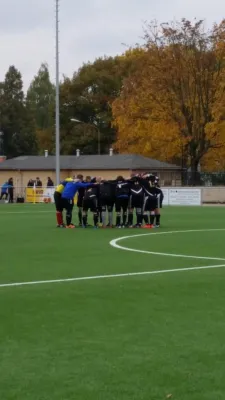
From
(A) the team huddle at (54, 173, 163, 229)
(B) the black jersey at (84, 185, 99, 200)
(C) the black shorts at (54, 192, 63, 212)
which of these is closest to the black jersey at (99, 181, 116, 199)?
(A) the team huddle at (54, 173, 163, 229)

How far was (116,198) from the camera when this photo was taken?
24.4m

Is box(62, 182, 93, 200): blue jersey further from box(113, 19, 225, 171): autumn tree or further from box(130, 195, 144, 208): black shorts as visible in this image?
box(113, 19, 225, 171): autumn tree

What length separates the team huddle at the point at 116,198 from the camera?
79.8 feet

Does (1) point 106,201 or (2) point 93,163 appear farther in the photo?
(2) point 93,163

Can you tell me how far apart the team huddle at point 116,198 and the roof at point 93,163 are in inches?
1405

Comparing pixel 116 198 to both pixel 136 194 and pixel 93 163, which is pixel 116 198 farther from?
pixel 93 163

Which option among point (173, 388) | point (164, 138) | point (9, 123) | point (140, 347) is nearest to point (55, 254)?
point (140, 347)

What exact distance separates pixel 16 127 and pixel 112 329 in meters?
99.1

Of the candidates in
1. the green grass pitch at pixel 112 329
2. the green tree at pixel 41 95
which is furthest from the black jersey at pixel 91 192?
the green tree at pixel 41 95

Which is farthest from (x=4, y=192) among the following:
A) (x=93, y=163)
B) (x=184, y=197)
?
(x=93, y=163)

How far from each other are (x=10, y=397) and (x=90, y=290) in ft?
16.8

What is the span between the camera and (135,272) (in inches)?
513

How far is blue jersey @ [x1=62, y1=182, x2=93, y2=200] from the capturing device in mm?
24641

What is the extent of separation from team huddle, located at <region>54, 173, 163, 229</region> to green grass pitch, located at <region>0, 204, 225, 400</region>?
Answer: 854 cm
